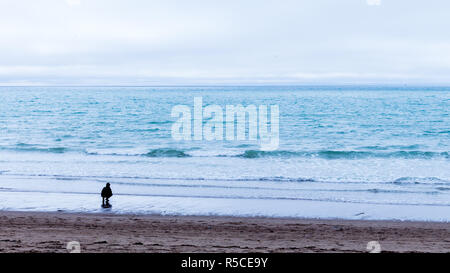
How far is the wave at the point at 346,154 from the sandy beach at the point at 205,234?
1404 centimetres

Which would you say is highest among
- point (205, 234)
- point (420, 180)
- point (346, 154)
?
point (205, 234)

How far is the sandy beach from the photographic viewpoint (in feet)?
29.5

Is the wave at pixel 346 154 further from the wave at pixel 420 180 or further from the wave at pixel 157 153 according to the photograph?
the wave at pixel 420 180

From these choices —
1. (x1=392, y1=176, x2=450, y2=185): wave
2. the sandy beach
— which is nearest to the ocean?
(x1=392, y1=176, x2=450, y2=185): wave

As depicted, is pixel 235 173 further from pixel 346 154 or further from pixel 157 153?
pixel 346 154

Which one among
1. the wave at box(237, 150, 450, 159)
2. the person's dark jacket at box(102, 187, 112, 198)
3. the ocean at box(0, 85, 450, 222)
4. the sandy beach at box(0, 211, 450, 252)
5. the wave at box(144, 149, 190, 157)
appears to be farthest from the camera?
the wave at box(144, 149, 190, 157)

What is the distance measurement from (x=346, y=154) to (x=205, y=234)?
1873cm

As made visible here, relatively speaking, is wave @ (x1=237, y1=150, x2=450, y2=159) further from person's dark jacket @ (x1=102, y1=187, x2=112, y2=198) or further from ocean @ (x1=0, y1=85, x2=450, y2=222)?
person's dark jacket @ (x1=102, y1=187, x2=112, y2=198)

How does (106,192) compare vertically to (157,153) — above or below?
above

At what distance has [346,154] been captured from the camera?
89.9ft

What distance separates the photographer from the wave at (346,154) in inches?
1038

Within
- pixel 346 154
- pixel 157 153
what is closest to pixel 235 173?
pixel 157 153

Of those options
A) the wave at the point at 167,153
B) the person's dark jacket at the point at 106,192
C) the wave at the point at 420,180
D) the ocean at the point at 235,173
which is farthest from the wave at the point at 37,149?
the wave at the point at 420,180

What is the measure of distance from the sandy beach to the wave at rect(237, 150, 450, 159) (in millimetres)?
14035
